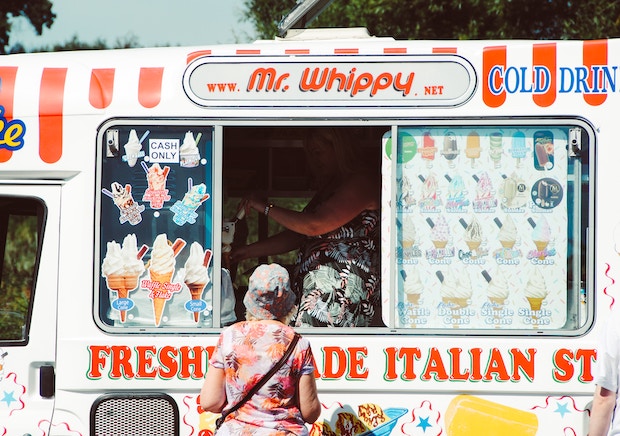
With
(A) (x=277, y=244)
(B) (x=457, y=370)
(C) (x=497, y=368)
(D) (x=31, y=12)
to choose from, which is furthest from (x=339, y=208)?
(D) (x=31, y=12)

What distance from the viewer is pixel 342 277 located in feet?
16.4

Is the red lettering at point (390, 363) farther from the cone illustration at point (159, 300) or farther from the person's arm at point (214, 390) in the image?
the cone illustration at point (159, 300)

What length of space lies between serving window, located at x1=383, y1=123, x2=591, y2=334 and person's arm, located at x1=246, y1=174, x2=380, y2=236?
27 centimetres

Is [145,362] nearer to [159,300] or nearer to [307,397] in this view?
[159,300]

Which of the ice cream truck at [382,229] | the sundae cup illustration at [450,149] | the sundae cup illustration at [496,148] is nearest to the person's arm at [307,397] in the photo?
the ice cream truck at [382,229]

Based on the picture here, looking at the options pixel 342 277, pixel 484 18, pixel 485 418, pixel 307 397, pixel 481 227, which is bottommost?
pixel 485 418

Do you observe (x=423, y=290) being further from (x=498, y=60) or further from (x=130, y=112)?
(x=130, y=112)

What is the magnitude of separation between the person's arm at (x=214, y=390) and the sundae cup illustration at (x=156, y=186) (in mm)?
1146

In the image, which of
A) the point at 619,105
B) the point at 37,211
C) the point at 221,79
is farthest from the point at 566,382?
the point at 37,211

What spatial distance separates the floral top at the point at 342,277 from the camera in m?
4.92

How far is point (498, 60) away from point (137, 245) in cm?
211

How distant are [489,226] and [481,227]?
41 mm

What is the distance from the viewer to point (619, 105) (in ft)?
15.2

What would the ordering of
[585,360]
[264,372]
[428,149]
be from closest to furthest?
[264,372]
[585,360]
[428,149]
